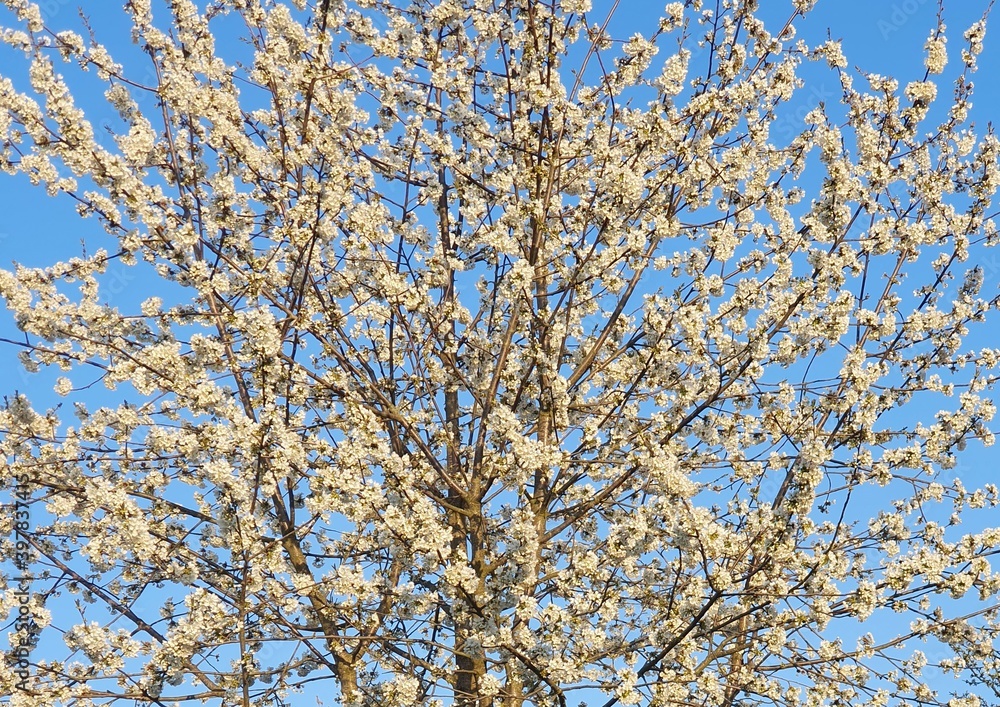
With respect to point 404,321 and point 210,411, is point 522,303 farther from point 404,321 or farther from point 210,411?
point 210,411

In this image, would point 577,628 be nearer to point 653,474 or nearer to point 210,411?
point 653,474

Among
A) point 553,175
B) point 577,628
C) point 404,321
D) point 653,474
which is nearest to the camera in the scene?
point 653,474

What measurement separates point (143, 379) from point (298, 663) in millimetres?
3083

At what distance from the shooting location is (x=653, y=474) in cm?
765

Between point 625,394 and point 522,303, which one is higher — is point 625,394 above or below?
below

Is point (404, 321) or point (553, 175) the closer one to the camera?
point (404, 321)

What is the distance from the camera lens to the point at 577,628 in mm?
8383

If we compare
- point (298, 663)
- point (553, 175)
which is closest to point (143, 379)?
point (298, 663)

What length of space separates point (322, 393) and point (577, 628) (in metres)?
3.10

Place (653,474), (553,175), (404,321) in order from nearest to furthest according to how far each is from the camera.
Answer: (653,474)
(404,321)
(553,175)

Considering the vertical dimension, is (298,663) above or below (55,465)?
below

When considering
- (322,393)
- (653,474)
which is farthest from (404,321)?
(653,474)

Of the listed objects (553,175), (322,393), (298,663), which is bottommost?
(298,663)

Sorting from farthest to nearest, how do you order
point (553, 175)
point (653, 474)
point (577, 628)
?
point (553, 175) < point (577, 628) < point (653, 474)
